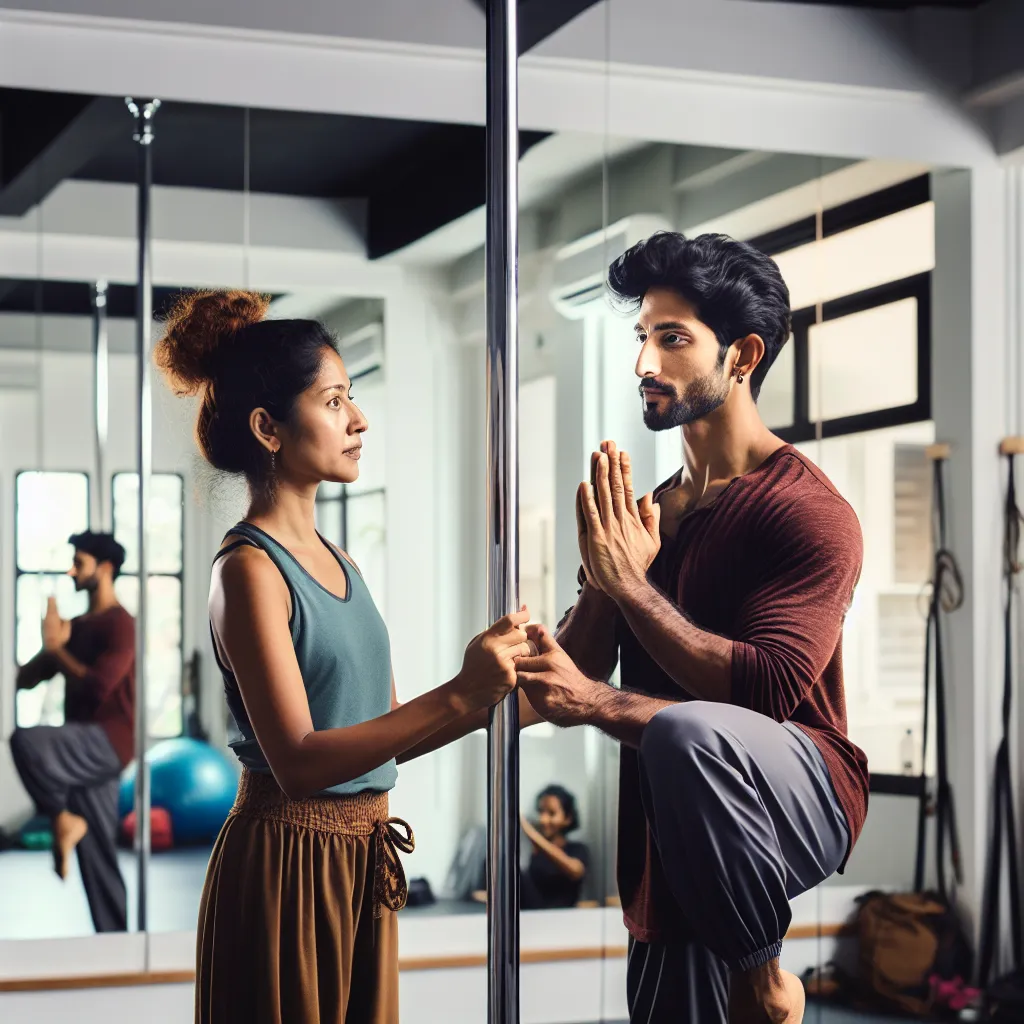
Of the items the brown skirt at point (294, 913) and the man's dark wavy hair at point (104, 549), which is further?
the man's dark wavy hair at point (104, 549)

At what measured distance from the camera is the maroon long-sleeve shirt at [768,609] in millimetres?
1993

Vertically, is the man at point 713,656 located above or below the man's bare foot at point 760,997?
above

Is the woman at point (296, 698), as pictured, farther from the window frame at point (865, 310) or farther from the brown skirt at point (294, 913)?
the window frame at point (865, 310)

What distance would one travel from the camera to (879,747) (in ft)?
10.4

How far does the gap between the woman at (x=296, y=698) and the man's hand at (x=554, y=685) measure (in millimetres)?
148

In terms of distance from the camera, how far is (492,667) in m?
1.82

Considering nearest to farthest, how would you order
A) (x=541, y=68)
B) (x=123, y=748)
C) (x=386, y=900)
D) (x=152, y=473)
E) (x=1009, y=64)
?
(x=386, y=900)
(x=152, y=473)
(x=1009, y=64)
(x=123, y=748)
(x=541, y=68)

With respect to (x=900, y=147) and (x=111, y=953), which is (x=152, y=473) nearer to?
(x=111, y=953)

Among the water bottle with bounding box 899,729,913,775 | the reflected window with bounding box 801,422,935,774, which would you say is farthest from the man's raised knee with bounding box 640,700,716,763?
the water bottle with bounding box 899,729,913,775

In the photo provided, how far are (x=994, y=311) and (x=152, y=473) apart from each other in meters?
1.95

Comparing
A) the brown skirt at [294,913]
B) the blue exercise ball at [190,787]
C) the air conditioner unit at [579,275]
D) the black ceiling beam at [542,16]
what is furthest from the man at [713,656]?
the black ceiling beam at [542,16]

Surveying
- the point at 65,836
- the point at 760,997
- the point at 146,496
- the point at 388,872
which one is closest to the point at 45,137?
the point at 146,496

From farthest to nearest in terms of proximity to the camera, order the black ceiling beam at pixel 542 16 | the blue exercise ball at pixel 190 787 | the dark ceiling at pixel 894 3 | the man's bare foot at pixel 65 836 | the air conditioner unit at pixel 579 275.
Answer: the air conditioner unit at pixel 579 275 < the black ceiling beam at pixel 542 16 < the man's bare foot at pixel 65 836 < the dark ceiling at pixel 894 3 < the blue exercise ball at pixel 190 787

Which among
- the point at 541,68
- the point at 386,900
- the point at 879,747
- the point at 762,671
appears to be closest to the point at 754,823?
the point at 762,671
